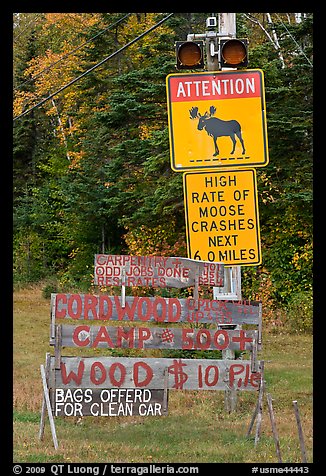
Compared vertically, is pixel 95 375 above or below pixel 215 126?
below

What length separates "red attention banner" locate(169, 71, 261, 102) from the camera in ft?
32.4

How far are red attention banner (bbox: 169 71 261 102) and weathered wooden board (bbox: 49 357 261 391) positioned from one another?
3.13m

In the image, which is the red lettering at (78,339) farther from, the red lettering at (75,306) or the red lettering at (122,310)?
the red lettering at (122,310)

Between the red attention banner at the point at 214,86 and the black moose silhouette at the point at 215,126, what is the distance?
20cm

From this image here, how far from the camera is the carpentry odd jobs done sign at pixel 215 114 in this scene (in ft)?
32.4

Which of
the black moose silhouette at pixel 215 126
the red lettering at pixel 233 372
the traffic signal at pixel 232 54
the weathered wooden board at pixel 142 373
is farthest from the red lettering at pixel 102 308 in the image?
the traffic signal at pixel 232 54

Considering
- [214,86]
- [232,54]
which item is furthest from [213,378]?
[232,54]

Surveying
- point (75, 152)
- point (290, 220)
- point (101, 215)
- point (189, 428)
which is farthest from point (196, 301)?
point (75, 152)

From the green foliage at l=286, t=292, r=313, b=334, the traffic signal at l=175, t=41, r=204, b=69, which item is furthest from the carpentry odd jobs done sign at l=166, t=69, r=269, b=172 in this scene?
the green foliage at l=286, t=292, r=313, b=334

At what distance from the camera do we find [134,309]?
9.26 metres

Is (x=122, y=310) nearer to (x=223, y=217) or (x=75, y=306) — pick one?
(x=75, y=306)

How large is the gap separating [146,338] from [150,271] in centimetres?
76
